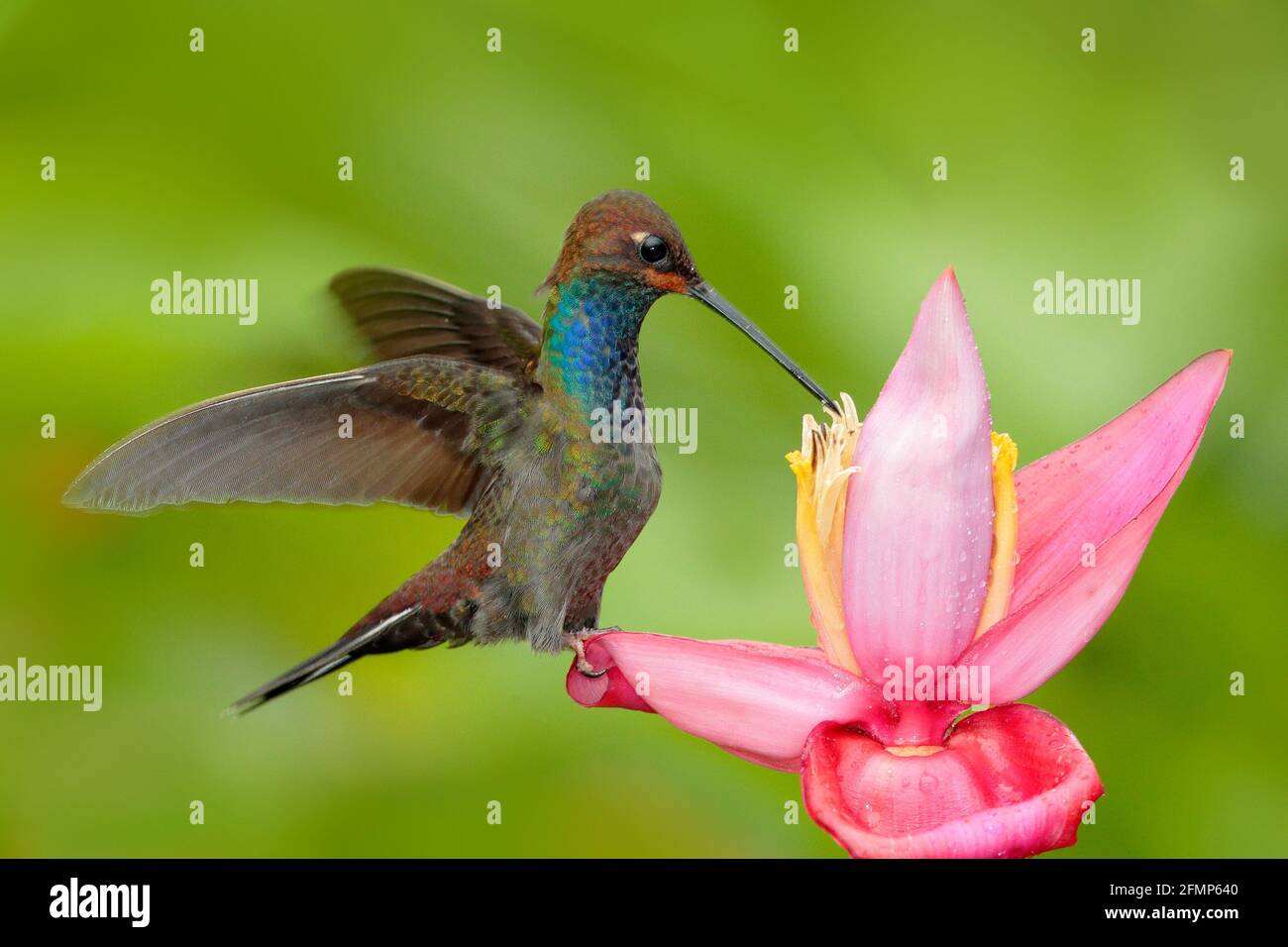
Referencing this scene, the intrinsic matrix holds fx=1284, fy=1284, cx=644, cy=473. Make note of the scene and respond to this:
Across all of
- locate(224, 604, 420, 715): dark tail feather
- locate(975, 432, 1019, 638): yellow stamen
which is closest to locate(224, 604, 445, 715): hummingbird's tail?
locate(224, 604, 420, 715): dark tail feather

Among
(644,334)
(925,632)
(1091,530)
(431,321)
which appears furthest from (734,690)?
(644,334)

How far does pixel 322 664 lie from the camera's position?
0.82 meters

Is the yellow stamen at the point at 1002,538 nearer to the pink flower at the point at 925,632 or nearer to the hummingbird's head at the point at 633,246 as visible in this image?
the pink flower at the point at 925,632

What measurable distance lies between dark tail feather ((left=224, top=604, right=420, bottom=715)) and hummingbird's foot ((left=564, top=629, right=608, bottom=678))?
136 mm

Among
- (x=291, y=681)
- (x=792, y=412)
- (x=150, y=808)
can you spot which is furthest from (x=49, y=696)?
(x=792, y=412)

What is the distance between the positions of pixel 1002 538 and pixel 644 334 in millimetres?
596

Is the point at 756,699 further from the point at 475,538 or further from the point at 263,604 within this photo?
the point at 263,604

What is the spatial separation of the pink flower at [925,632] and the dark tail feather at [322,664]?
0.70ft

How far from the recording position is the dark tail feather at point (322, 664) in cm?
81

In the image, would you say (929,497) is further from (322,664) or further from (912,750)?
(322,664)

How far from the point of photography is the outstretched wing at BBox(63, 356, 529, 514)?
2.21 ft

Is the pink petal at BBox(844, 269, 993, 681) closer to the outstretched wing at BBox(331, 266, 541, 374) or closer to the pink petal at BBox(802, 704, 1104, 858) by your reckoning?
the pink petal at BBox(802, 704, 1104, 858)

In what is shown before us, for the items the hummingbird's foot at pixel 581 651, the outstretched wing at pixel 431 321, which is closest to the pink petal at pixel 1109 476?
the hummingbird's foot at pixel 581 651

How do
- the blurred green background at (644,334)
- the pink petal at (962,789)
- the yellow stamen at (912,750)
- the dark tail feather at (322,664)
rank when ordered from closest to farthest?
the pink petal at (962,789) < the yellow stamen at (912,750) < the dark tail feather at (322,664) < the blurred green background at (644,334)
